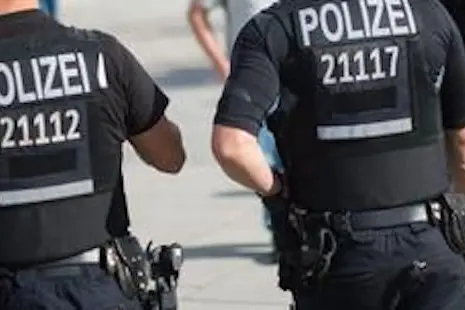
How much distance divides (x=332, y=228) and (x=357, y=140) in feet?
0.78

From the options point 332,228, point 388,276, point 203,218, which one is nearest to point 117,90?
point 332,228

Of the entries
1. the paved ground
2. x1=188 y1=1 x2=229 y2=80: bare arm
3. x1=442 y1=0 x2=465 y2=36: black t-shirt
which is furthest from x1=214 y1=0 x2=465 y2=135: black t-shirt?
x1=188 y1=1 x2=229 y2=80: bare arm

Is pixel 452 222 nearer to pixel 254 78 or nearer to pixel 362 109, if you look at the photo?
pixel 362 109

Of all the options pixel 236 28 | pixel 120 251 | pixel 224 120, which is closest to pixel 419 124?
pixel 224 120

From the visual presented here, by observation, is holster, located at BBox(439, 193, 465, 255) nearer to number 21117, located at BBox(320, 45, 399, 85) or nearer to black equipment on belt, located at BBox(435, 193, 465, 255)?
black equipment on belt, located at BBox(435, 193, 465, 255)

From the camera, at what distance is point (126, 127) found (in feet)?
13.3

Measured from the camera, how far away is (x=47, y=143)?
3945 mm

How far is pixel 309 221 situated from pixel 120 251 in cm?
51

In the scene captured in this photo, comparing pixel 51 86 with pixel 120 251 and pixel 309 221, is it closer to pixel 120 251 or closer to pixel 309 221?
pixel 120 251

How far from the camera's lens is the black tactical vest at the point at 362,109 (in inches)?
160

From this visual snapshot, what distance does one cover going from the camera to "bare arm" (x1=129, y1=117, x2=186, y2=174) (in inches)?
164

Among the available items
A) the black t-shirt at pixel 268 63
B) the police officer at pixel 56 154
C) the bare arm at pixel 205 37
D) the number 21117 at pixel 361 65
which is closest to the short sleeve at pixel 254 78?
the black t-shirt at pixel 268 63

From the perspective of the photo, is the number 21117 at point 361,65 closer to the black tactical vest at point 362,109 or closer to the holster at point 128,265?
the black tactical vest at point 362,109

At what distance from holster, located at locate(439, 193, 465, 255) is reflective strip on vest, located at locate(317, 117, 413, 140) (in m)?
0.23
